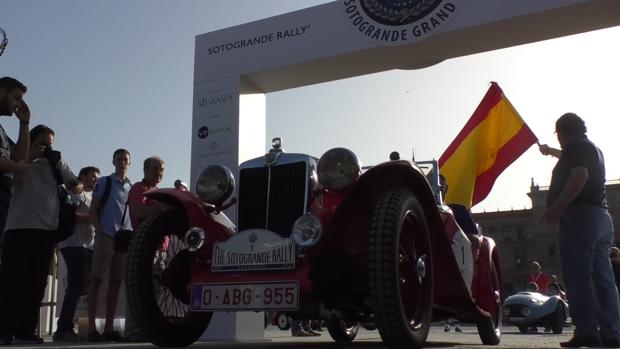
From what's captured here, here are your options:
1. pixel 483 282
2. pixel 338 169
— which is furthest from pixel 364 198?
pixel 483 282

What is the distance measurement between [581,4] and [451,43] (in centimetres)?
141

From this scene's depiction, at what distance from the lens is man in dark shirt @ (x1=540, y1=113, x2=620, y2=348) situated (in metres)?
4.39

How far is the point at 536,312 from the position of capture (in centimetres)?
1189

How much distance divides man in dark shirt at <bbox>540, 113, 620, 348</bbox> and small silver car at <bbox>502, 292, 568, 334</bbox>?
24.7 ft

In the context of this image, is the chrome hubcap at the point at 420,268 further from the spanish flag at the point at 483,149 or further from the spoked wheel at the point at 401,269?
the spanish flag at the point at 483,149

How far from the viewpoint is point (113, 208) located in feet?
19.9

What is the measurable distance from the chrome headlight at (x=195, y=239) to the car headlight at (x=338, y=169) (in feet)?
2.63

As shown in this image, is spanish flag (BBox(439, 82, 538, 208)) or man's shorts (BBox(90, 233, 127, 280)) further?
spanish flag (BBox(439, 82, 538, 208))

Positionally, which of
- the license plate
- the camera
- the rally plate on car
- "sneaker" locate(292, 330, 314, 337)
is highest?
the camera

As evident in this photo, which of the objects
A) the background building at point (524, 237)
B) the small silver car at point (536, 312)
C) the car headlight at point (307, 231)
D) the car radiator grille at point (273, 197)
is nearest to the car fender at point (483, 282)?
the car radiator grille at point (273, 197)

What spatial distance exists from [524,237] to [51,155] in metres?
65.2

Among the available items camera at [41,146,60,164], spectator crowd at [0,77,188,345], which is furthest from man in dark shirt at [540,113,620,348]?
camera at [41,146,60,164]

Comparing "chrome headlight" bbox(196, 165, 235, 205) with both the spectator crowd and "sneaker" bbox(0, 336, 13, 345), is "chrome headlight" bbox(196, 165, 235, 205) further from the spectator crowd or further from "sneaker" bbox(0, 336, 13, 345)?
"sneaker" bbox(0, 336, 13, 345)

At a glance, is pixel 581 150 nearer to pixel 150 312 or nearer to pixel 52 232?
pixel 150 312
